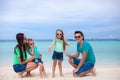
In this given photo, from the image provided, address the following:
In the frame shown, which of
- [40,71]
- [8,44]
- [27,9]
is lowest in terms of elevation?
[40,71]

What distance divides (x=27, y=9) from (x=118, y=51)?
35.2 inches

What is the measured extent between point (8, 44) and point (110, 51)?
2.98 ft

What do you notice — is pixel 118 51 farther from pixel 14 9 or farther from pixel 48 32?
pixel 14 9

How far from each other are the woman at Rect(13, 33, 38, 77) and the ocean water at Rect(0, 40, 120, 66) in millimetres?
48

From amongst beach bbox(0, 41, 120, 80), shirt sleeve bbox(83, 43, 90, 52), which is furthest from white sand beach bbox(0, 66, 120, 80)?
shirt sleeve bbox(83, 43, 90, 52)

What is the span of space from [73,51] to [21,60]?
0.47 meters

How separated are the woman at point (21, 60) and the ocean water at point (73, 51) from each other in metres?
0.05

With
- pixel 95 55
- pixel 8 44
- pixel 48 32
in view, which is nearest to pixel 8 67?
pixel 8 44

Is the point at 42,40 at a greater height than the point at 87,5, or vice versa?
the point at 87,5

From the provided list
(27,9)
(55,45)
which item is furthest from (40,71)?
(27,9)

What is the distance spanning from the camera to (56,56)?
4.10 metres

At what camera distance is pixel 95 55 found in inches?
164

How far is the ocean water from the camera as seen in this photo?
4.05 metres

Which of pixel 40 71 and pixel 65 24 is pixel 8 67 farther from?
pixel 65 24
